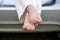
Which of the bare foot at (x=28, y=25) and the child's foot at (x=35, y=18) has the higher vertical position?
the child's foot at (x=35, y=18)

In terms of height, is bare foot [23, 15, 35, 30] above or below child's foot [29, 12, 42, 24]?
below

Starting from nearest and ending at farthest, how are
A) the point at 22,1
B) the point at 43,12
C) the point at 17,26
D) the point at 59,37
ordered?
the point at 22,1 → the point at 43,12 → the point at 17,26 → the point at 59,37

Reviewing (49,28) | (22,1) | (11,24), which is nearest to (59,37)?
(49,28)

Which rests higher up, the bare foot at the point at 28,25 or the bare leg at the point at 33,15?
the bare leg at the point at 33,15

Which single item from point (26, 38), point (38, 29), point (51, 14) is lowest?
point (26, 38)

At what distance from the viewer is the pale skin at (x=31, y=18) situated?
3.34ft

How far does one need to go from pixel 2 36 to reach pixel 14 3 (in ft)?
1.90

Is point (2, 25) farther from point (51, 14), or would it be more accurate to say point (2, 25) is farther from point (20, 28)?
point (51, 14)

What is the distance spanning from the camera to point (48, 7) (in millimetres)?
1267

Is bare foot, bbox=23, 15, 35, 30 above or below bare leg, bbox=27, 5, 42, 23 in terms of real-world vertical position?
below

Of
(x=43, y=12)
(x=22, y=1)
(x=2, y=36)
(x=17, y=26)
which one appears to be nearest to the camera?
(x=22, y=1)

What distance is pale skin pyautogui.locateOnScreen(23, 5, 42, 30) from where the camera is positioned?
1.02m

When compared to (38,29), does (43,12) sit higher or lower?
higher

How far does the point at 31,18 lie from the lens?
104 centimetres
